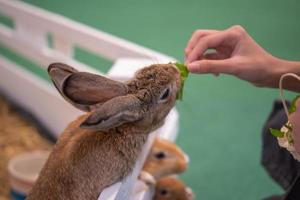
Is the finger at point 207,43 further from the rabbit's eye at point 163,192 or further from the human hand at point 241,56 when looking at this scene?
the rabbit's eye at point 163,192

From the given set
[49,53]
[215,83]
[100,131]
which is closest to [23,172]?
[49,53]

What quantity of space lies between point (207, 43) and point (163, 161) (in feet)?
0.81

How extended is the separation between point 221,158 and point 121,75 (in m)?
0.82

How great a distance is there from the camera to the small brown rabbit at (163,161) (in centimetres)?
90

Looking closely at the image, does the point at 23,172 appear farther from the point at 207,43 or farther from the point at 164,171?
the point at 207,43

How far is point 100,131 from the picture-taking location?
0.67 metres

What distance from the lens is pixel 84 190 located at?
65 cm

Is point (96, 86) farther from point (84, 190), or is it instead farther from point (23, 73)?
point (23, 73)

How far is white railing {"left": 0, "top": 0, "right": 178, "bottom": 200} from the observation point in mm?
1237

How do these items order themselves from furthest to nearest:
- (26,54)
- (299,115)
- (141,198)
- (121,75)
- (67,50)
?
(26,54), (67,50), (121,75), (141,198), (299,115)

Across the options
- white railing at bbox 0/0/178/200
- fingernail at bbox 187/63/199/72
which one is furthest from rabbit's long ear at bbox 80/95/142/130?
white railing at bbox 0/0/178/200

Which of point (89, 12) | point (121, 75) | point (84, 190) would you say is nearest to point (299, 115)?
point (84, 190)

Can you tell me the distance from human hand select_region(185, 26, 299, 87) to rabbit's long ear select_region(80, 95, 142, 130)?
7.8 inches

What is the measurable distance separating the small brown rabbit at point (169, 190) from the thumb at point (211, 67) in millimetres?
288
